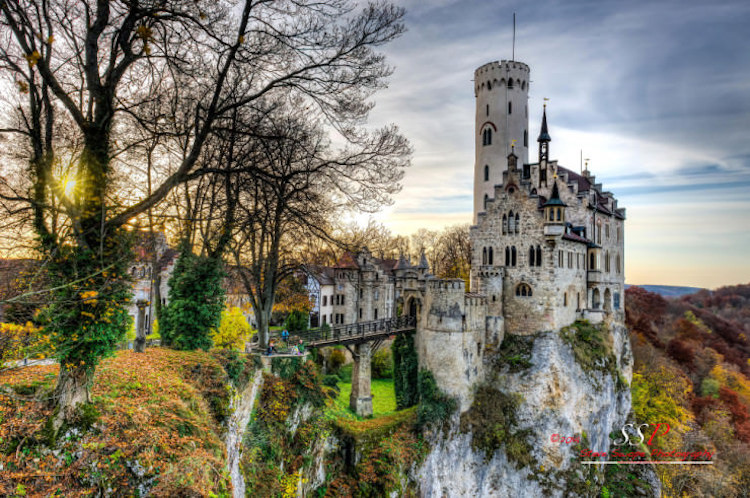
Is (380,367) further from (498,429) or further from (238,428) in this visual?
(238,428)

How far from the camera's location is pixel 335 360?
33.2m

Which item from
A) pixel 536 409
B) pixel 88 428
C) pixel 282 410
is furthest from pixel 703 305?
pixel 88 428

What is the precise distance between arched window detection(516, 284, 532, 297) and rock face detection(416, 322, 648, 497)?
2798 mm

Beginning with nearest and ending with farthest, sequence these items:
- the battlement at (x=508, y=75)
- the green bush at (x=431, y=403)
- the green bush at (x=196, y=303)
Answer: the green bush at (x=196, y=303), the green bush at (x=431, y=403), the battlement at (x=508, y=75)

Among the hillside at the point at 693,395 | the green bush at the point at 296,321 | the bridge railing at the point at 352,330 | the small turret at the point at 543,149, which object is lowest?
the hillside at the point at 693,395

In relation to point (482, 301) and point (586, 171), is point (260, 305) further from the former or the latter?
point (586, 171)

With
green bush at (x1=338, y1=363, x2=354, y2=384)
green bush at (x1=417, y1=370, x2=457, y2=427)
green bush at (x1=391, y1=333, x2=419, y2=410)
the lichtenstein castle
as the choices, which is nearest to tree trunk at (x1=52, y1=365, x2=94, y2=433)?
green bush at (x1=417, y1=370, x2=457, y2=427)

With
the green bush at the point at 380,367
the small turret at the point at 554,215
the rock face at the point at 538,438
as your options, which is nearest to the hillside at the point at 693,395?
the rock face at the point at 538,438

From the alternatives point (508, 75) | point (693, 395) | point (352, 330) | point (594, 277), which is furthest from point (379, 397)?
point (693, 395)

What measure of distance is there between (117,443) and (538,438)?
23.7 metres

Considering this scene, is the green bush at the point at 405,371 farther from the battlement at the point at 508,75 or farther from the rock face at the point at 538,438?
the battlement at the point at 508,75

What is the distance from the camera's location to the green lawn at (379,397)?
25.9 metres

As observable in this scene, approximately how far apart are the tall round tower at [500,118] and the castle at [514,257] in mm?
80

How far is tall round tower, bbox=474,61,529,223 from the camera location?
32.1 metres
